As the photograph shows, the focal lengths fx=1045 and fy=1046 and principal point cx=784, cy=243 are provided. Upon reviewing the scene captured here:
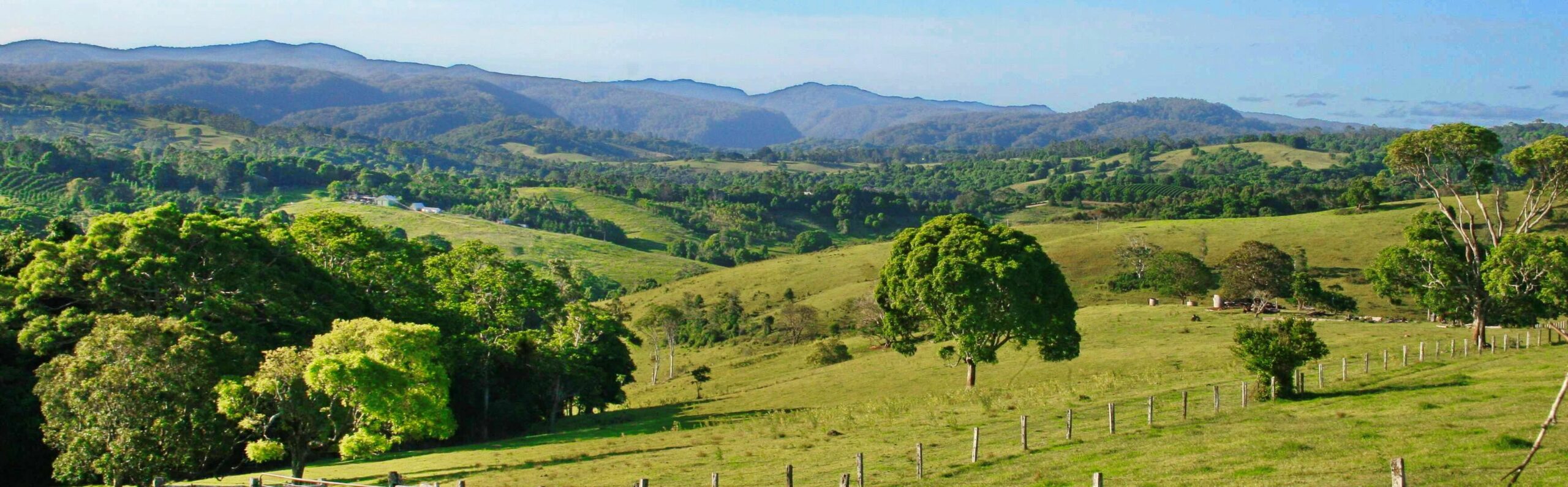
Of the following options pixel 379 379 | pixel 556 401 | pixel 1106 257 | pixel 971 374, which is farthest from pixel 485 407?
Result: pixel 1106 257

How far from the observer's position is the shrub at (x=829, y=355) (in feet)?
239

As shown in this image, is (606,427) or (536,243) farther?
(536,243)

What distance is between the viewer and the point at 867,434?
34281 millimetres

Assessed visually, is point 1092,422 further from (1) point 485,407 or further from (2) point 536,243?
(2) point 536,243

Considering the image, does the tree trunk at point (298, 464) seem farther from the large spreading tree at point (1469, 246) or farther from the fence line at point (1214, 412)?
the large spreading tree at point (1469, 246)

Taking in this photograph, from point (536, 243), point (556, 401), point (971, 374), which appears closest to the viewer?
point (971, 374)

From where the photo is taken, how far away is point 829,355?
240ft

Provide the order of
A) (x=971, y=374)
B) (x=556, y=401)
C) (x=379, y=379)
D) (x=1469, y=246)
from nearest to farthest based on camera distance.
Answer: (x=379, y=379)
(x=1469, y=246)
(x=971, y=374)
(x=556, y=401)

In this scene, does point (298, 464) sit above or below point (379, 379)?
below

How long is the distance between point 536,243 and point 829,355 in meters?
116

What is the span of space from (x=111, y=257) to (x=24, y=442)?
6914mm

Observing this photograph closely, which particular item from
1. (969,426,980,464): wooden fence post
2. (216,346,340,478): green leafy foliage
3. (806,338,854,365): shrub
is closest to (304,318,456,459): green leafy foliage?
(216,346,340,478): green leafy foliage

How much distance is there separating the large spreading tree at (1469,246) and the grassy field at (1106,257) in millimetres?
33331

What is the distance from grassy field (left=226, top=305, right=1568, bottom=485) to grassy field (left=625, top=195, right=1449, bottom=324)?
129ft
